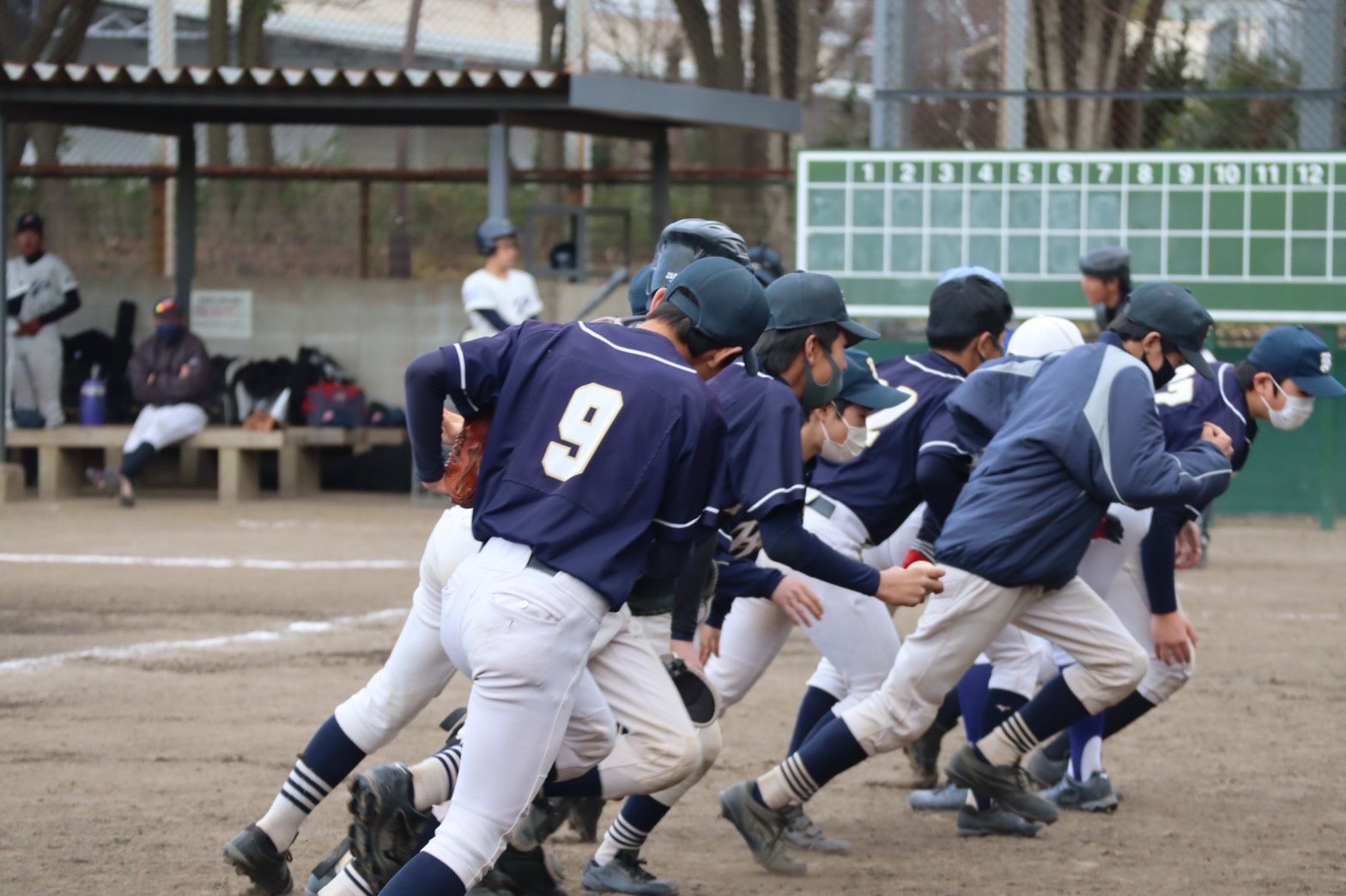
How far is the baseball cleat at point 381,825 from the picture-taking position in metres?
3.85

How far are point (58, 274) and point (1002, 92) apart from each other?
25.7ft

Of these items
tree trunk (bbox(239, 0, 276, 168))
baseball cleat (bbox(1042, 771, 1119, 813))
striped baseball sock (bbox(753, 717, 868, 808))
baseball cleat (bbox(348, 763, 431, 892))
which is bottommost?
baseball cleat (bbox(1042, 771, 1119, 813))

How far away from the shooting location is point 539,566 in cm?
353

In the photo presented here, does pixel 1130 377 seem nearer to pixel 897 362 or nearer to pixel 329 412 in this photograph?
pixel 897 362

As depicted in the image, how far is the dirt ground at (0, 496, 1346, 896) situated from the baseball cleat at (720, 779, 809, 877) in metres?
0.07

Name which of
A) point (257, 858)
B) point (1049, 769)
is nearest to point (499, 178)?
point (1049, 769)

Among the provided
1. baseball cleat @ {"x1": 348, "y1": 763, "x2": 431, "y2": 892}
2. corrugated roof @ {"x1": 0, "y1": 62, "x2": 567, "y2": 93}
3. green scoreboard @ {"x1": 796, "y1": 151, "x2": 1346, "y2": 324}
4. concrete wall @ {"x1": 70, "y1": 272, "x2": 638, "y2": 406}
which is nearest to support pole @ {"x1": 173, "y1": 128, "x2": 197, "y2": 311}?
concrete wall @ {"x1": 70, "y1": 272, "x2": 638, "y2": 406}

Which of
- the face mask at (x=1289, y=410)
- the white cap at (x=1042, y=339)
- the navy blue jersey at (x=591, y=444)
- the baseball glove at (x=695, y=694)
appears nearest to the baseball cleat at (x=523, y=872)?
the baseball glove at (x=695, y=694)

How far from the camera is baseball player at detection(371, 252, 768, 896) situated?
3492 millimetres

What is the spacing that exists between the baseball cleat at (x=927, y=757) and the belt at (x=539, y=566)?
2943 mm

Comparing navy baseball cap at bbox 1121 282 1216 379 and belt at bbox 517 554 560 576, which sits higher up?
navy baseball cap at bbox 1121 282 1216 379

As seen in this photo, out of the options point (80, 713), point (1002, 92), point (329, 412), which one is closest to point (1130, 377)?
point (80, 713)

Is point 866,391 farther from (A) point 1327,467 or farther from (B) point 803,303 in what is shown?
(A) point 1327,467

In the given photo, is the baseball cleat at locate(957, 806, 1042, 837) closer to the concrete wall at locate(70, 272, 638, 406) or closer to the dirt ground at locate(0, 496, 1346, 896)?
the dirt ground at locate(0, 496, 1346, 896)
